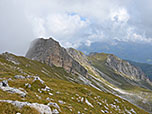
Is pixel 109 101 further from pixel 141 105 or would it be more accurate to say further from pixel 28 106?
pixel 141 105

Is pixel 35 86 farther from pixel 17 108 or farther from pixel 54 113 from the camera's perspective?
pixel 17 108

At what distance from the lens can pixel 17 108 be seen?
12.7 meters

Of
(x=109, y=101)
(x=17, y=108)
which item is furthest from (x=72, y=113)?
(x=109, y=101)

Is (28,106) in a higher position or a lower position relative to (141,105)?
higher

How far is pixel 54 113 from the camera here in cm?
1653

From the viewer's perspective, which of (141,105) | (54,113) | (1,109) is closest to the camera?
(1,109)

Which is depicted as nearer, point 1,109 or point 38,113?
point 1,109

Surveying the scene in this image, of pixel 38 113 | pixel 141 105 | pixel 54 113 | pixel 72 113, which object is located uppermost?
pixel 38 113

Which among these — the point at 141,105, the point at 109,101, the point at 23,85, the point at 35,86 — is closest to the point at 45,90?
the point at 35,86

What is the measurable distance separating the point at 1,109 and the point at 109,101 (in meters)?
51.7

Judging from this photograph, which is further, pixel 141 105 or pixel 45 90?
pixel 141 105

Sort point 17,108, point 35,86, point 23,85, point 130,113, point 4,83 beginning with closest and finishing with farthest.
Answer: point 17,108
point 4,83
point 23,85
point 35,86
point 130,113

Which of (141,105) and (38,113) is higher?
(38,113)

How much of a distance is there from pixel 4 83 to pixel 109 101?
45.3m
